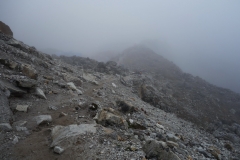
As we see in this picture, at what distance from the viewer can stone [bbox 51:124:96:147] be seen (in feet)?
23.8

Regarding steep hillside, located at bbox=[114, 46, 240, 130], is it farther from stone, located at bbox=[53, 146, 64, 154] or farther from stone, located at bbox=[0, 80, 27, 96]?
stone, located at bbox=[53, 146, 64, 154]

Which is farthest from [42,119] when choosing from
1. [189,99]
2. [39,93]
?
[189,99]

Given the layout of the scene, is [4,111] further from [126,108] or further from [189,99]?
[189,99]

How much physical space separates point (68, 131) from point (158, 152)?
444 cm

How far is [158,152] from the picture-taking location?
6.55 meters

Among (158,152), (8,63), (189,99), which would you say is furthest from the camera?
(189,99)

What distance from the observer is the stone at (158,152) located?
639 centimetres

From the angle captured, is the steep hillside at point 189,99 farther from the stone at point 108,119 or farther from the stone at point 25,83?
the stone at point 25,83

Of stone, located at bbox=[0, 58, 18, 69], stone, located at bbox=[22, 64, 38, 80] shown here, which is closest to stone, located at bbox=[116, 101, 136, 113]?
stone, located at bbox=[22, 64, 38, 80]

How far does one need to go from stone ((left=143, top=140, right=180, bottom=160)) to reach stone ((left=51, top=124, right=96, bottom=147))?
2929 mm

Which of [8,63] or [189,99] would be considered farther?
[189,99]

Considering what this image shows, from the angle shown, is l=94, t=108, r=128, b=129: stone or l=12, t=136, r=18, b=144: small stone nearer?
l=12, t=136, r=18, b=144: small stone

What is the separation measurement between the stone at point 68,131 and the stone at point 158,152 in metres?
2.93

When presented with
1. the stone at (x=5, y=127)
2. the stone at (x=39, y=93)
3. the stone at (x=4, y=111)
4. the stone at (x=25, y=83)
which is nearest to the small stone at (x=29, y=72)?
the stone at (x=25, y=83)
